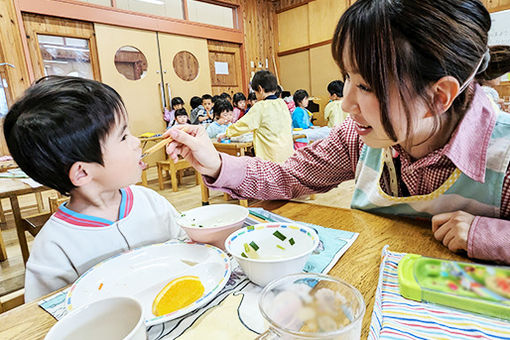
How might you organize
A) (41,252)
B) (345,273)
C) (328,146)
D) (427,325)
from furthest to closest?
1. (328,146)
2. (41,252)
3. (345,273)
4. (427,325)

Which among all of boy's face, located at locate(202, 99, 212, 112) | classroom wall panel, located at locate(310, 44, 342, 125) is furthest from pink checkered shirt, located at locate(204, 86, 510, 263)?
classroom wall panel, located at locate(310, 44, 342, 125)

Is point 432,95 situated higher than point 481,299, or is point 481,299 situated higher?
point 432,95

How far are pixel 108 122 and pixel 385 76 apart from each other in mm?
749

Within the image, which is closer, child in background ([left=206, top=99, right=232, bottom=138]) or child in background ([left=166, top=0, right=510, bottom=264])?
child in background ([left=166, top=0, right=510, bottom=264])

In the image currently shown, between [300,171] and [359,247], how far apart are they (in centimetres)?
44

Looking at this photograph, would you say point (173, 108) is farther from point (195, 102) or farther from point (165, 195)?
point (165, 195)

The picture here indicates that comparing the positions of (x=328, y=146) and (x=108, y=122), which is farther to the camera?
(x=328, y=146)

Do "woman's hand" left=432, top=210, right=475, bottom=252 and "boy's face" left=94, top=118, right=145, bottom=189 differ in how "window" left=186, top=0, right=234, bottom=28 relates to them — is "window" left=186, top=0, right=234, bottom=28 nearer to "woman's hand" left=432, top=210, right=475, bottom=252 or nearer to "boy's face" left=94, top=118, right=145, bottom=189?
"boy's face" left=94, top=118, right=145, bottom=189

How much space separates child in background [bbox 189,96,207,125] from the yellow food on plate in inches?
207

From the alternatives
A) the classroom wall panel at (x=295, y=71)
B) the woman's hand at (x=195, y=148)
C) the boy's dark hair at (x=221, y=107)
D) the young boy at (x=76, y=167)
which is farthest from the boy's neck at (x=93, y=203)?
the classroom wall panel at (x=295, y=71)

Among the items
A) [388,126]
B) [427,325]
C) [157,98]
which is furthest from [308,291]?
[157,98]

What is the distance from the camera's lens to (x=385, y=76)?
622 millimetres

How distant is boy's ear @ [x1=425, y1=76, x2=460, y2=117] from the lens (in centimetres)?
63

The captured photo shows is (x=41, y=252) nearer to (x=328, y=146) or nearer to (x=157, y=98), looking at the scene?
(x=328, y=146)
